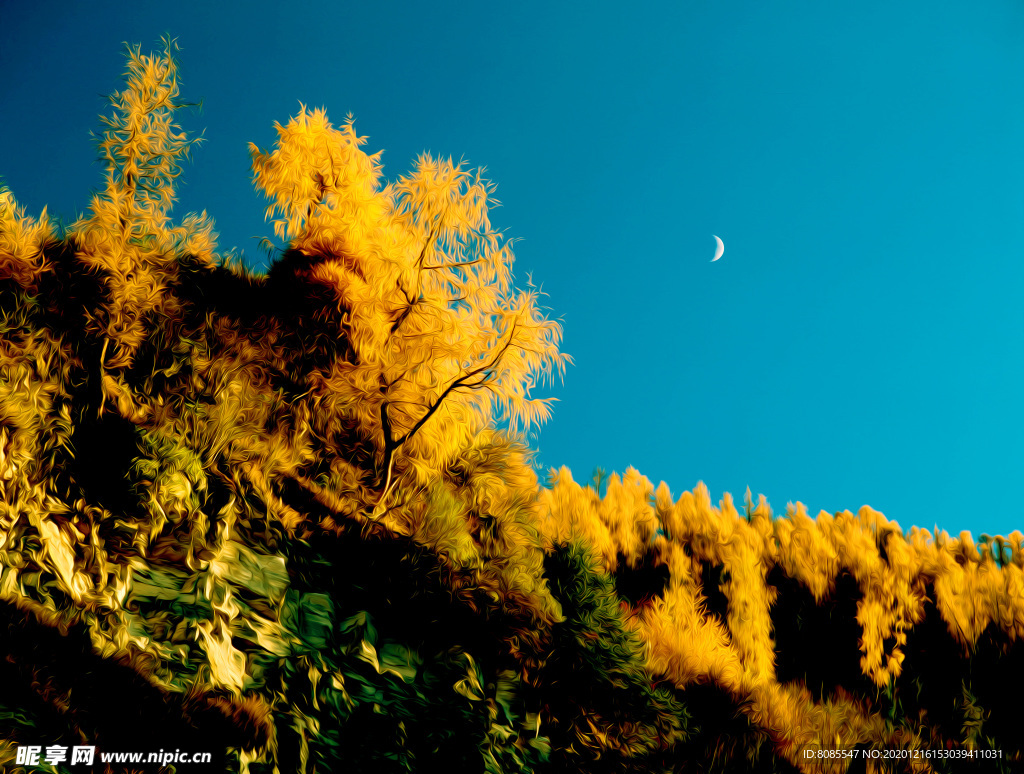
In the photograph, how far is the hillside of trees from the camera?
4895 mm

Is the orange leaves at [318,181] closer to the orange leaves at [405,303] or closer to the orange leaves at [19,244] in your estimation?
the orange leaves at [405,303]

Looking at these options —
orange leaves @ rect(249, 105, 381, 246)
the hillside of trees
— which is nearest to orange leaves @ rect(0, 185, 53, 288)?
the hillside of trees

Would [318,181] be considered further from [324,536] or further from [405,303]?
[324,536]

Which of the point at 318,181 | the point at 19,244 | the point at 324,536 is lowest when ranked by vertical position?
the point at 324,536

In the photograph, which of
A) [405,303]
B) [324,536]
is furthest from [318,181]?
[324,536]

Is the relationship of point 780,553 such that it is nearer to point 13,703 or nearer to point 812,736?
point 812,736

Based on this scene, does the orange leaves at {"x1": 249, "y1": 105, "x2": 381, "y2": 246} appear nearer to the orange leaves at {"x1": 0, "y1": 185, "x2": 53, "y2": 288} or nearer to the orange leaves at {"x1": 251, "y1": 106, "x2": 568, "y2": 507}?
the orange leaves at {"x1": 251, "y1": 106, "x2": 568, "y2": 507}

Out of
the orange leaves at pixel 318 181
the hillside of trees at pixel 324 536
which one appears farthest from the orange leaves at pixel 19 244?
the orange leaves at pixel 318 181

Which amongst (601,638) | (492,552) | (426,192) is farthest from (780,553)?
(426,192)

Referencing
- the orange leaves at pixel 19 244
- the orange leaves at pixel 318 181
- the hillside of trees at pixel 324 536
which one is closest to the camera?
the hillside of trees at pixel 324 536

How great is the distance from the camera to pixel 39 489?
507 centimetres

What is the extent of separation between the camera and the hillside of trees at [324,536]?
16.1ft

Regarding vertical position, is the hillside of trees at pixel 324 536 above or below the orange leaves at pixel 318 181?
below

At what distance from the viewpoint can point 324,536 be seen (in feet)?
20.1
